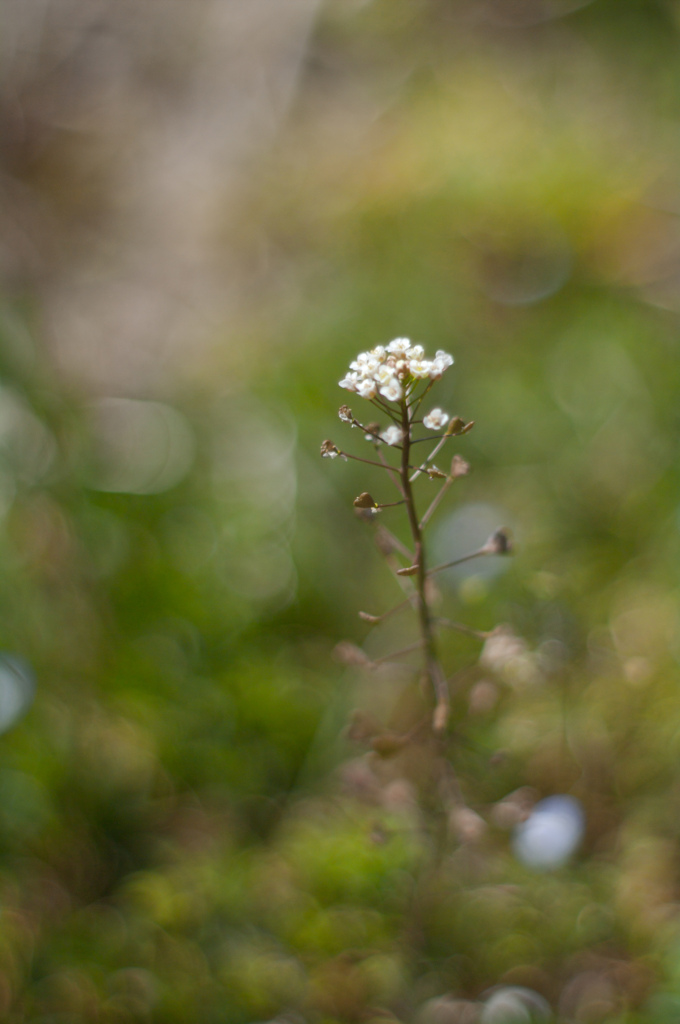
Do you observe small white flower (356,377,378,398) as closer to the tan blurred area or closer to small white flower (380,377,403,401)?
small white flower (380,377,403,401)

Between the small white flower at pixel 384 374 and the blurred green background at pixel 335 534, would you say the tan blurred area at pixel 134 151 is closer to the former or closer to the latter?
the blurred green background at pixel 335 534

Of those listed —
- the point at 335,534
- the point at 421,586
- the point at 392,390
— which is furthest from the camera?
the point at 335,534

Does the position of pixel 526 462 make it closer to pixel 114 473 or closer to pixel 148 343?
pixel 114 473

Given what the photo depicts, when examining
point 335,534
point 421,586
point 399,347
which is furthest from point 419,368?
point 335,534

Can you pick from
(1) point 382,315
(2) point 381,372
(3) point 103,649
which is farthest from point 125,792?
(1) point 382,315

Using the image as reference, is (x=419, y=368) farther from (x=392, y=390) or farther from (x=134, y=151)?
(x=134, y=151)

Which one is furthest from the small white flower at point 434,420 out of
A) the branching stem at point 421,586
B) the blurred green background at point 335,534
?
the blurred green background at point 335,534
